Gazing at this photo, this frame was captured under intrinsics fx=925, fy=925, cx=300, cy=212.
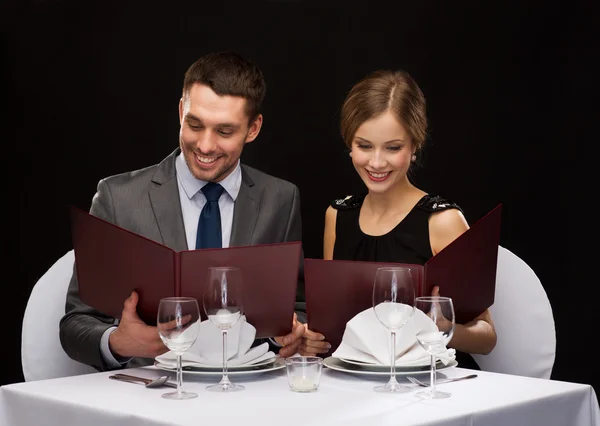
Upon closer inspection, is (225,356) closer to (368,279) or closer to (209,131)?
(368,279)

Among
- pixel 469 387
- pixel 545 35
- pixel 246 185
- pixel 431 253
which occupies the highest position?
pixel 545 35

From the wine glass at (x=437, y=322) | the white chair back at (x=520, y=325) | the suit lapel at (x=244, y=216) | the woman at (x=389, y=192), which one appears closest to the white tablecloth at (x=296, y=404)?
the wine glass at (x=437, y=322)

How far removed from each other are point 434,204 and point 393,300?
3.81ft

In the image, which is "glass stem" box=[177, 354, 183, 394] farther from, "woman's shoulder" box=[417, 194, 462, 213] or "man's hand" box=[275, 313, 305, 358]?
"woman's shoulder" box=[417, 194, 462, 213]

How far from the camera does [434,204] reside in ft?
10.2

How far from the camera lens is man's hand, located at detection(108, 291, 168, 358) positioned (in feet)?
7.16

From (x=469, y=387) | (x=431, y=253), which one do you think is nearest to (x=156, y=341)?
(x=469, y=387)

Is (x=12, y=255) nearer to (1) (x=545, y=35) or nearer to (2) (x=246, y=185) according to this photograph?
(2) (x=246, y=185)

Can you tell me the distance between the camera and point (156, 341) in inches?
86.9

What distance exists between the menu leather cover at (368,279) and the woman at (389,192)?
1.97 ft

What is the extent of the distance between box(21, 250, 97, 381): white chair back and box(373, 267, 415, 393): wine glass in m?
1.08

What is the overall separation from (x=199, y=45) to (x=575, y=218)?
1.74m

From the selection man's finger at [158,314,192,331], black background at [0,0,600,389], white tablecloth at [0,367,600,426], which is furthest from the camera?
black background at [0,0,600,389]

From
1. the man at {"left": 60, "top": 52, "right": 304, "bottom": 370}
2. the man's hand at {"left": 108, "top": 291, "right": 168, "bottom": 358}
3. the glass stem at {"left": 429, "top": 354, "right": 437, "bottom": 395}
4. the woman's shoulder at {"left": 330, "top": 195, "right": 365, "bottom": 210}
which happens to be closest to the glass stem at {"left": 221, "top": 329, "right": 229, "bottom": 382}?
the man's hand at {"left": 108, "top": 291, "right": 168, "bottom": 358}
